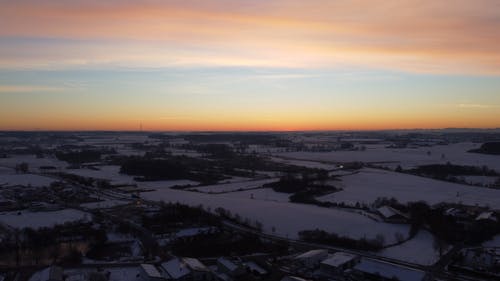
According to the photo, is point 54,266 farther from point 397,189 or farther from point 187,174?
point 187,174

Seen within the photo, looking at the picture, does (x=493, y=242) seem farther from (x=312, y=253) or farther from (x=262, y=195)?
(x=262, y=195)

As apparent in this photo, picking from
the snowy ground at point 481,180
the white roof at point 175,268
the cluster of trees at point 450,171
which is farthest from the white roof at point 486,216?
the cluster of trees at point 450,171

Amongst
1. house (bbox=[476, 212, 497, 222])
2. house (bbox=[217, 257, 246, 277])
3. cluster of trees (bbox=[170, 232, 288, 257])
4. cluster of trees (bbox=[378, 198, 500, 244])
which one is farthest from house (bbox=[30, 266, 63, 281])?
house (bbox=[476, 212, 497, 222])

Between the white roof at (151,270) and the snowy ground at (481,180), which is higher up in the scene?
the snowy ground at (481,180)

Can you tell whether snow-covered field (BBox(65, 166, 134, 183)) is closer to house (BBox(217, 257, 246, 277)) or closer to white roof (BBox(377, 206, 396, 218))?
white roof (BBox(377, 206, 396, 218))

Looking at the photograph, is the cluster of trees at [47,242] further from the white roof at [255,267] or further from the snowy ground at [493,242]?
the snowy ground at [493,242]
